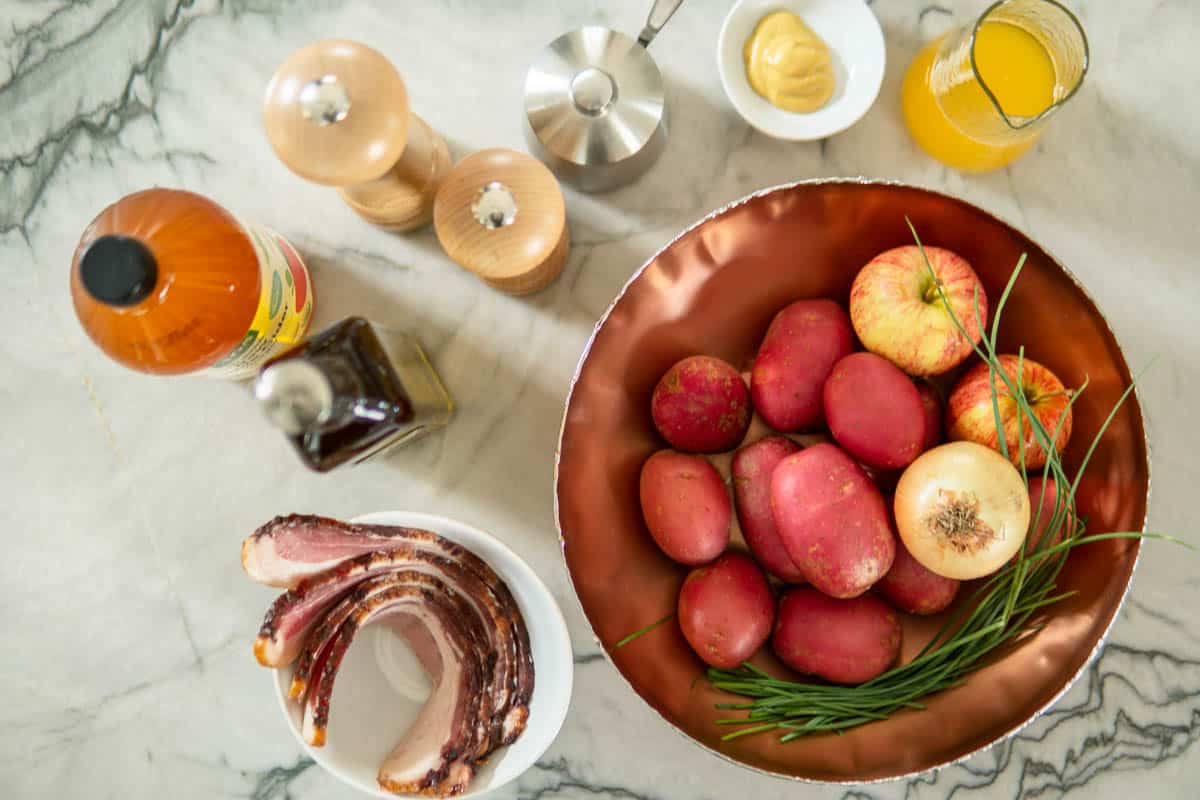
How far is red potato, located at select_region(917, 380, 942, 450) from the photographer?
2.06ft

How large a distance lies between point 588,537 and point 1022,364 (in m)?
0.33

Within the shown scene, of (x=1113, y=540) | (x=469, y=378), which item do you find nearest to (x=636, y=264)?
(x=469, y=378)

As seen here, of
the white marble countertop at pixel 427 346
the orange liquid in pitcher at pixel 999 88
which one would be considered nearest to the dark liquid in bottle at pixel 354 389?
the white marble countertop at pixel 427 346

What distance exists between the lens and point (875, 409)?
58cm

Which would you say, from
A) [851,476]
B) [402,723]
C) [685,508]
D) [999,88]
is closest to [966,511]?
[851,476]

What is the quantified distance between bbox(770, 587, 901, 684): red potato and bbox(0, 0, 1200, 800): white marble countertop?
180 millimetres

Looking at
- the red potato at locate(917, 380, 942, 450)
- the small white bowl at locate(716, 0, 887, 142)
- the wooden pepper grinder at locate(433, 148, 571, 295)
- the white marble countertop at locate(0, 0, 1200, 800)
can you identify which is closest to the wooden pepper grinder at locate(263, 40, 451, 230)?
the wooden pepper grinder at locate(433, 148, 571, 295)

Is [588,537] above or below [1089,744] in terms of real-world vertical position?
above

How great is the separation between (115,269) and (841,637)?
520 millimetres

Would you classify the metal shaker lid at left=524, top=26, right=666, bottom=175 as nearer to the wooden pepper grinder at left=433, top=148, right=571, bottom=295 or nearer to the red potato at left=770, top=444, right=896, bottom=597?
the wooden pepper grinder at left=433, top=148, right=571, bottom=295

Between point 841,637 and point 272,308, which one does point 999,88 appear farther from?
point 272,308

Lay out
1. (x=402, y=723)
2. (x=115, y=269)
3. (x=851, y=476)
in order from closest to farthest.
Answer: (x=115, y=269) → (x=851, y=476) → (x=402, y=723)

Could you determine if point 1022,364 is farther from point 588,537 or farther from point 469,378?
point 469,378

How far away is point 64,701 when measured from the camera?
29.7 inches
